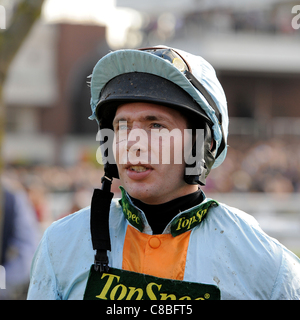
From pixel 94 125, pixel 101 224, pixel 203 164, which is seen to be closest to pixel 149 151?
pixel 203 164

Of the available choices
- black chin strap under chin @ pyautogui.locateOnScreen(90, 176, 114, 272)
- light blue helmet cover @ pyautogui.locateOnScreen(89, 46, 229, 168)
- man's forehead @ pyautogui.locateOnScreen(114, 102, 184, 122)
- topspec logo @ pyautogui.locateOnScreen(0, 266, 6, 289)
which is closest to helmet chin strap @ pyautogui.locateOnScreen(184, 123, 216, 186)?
light blue helmet cover @ pyautogui.locateOnScreen(89, 46, 229, 168)

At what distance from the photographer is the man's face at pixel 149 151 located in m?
1.97

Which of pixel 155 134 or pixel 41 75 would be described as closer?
pixel 155 134

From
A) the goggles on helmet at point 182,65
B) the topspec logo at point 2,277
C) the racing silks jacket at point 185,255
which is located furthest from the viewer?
the topspec logo at point 2,277

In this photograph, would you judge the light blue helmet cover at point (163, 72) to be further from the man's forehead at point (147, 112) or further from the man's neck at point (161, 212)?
the man's neck at point (161, 212)

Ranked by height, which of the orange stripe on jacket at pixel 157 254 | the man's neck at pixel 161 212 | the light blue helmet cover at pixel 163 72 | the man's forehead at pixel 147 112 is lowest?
the orange stripe on jacket at pixel 157 254

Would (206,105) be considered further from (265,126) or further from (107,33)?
(107,33)

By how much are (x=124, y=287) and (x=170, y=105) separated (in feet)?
2.55

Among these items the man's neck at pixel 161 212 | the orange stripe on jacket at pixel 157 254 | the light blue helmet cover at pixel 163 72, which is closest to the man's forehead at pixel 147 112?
the light blue helmet cover at pixel 163 72

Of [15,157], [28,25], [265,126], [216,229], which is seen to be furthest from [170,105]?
[15,157]

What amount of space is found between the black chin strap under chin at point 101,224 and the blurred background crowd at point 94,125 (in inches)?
93.0

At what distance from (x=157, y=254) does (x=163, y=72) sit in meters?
0.77

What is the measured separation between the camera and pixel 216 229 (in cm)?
204
